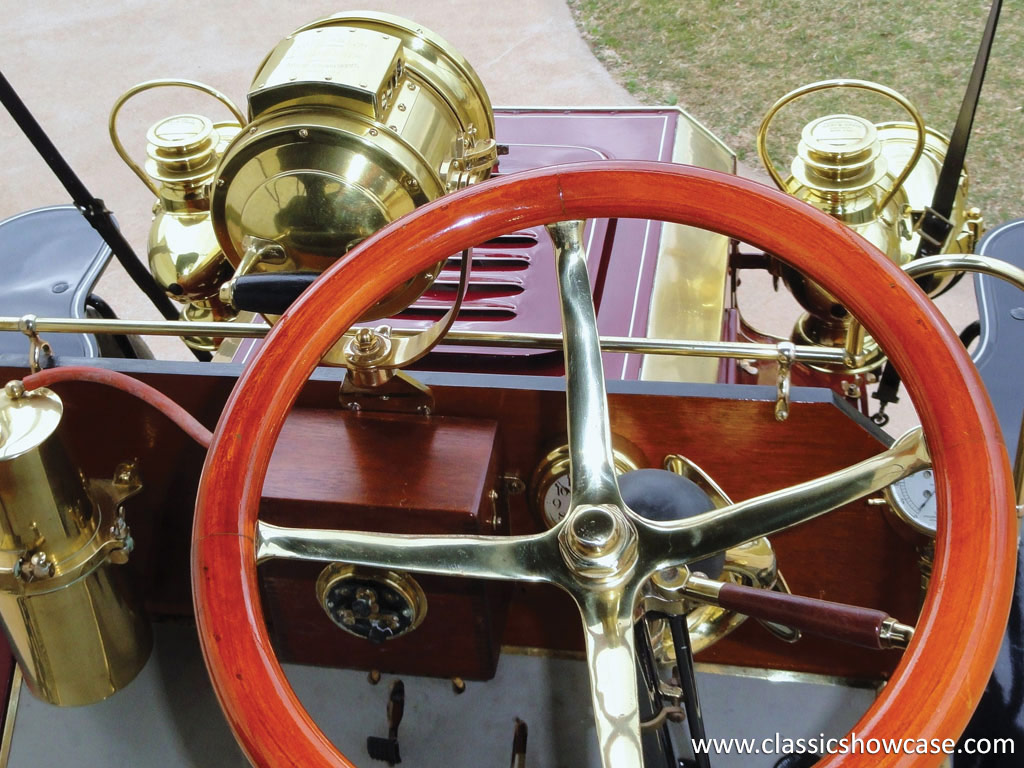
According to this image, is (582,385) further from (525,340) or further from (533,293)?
(533,293)

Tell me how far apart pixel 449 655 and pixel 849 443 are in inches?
18.6

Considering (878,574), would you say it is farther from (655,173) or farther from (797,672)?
(655,173)

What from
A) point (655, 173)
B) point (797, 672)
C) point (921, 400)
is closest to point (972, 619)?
point (921, 400)

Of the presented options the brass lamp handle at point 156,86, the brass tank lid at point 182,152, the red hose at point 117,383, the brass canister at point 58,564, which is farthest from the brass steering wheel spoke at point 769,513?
the brass tank lid at point 182,152

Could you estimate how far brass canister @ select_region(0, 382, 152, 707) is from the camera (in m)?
0.92

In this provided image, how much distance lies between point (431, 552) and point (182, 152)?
98 centimetres

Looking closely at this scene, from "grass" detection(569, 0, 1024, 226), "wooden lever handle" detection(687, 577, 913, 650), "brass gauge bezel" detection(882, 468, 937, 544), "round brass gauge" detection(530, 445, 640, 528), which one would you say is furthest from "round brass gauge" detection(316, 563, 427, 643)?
"grass" detection(569, 0, 1024, 226)

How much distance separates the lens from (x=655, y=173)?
741 mm

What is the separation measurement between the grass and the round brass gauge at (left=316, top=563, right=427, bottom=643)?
1958 mm

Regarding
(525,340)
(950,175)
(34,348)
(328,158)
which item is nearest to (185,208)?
(34,348)

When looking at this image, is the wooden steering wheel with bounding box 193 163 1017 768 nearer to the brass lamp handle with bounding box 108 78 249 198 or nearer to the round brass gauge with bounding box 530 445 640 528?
the round brass gauge with bounding box 530 445 640 528

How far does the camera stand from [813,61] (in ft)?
9.58

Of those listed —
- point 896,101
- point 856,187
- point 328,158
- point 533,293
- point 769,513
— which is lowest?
point 769,513

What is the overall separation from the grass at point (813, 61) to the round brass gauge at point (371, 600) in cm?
196
